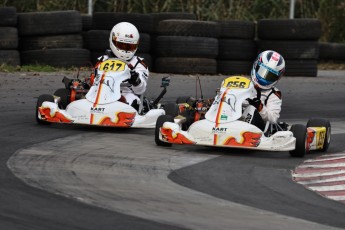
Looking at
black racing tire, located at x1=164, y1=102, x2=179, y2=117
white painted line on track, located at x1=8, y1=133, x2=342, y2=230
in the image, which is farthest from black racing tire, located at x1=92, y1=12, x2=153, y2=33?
white painted line on track, located at x1=8, y1=133, x2=342, y2=230

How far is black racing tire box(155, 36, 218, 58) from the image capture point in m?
18.8

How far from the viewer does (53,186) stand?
752 centimetres

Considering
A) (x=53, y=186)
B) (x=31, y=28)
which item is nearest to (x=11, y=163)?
(x=53, y=186)

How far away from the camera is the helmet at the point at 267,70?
→ 10500 mm

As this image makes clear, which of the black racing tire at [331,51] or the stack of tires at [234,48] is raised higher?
the stack of tires at [234,48]

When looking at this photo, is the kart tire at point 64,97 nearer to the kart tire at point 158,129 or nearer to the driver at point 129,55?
the driver at point 129,55

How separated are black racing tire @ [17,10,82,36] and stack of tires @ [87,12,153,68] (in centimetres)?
39

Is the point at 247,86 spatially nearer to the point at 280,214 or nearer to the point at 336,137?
the point at 336,137

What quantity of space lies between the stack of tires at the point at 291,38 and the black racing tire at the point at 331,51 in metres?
3.74

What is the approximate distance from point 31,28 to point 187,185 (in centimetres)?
1077

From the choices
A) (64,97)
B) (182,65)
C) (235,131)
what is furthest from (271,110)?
(182,65)

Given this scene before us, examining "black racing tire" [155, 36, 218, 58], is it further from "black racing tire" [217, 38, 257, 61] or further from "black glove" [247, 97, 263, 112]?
"black glove" [247, 97, 263, 112]

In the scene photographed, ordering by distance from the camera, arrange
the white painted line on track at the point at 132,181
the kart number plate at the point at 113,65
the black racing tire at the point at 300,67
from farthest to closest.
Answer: the black racing tire at the point at 300,67, the kart number plate at the point at 113,65, the white painted line on track at the point at 132,181

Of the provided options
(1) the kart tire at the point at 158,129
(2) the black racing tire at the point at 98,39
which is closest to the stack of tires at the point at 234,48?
(2) the black racing tire at the point at 98,39
